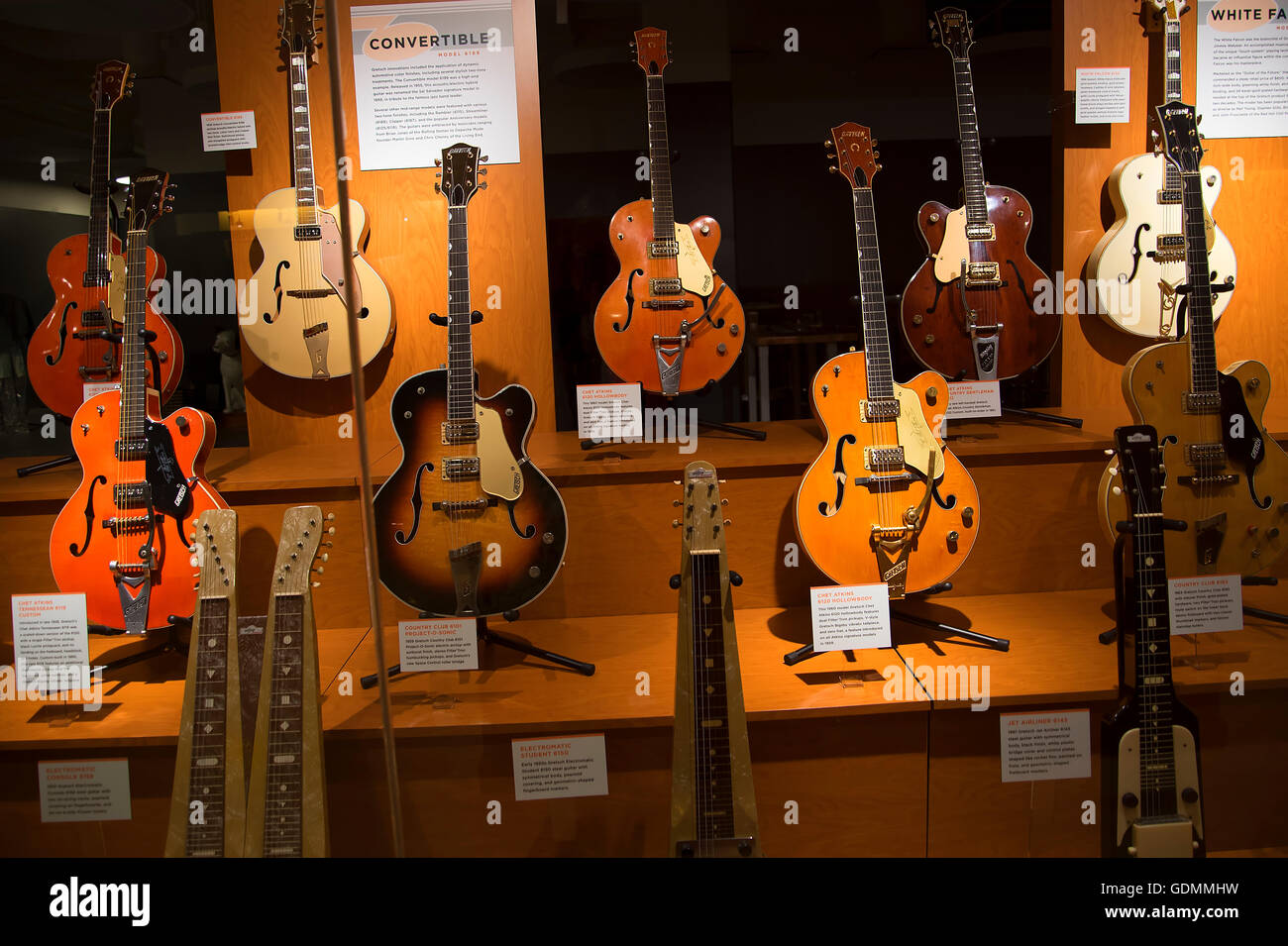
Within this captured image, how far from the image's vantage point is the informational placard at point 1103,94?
2.34m

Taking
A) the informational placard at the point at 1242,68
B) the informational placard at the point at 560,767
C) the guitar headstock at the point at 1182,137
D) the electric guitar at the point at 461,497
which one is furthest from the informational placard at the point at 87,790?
the informational placard at the point at 1242,68

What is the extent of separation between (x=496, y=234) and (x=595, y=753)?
1351 mm

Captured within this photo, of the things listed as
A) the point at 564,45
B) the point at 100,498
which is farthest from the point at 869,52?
the point at 100,498

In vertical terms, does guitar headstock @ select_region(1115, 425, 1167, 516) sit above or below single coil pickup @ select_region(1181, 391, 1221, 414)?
below

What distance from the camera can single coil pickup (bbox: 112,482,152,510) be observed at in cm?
174

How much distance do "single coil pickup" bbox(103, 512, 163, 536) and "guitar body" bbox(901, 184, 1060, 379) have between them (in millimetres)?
1719

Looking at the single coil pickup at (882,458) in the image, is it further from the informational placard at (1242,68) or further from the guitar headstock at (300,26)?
the guitar headstock at (300,26)

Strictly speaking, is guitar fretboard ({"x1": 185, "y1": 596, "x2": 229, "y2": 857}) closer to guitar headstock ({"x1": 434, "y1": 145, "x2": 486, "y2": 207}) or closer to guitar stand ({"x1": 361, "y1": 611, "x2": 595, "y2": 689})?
guitar stand ({"x1": 361, "y1": 611, "x2": 595, "y2": 689})

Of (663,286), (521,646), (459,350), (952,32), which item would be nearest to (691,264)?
(663,286)

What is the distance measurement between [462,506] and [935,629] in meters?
1.06

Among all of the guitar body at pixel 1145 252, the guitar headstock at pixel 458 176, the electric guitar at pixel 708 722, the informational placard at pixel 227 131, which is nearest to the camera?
the electric guitar at pixel 708 722

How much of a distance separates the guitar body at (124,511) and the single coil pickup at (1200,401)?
1.97m

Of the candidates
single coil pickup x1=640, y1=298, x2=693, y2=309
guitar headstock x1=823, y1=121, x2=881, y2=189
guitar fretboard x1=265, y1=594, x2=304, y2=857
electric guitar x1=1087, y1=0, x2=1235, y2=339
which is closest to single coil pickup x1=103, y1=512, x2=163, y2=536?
guitar fretboard x1=265, y1=594, x2=304, y2=857

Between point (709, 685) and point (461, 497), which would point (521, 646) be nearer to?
point (461, 497)
